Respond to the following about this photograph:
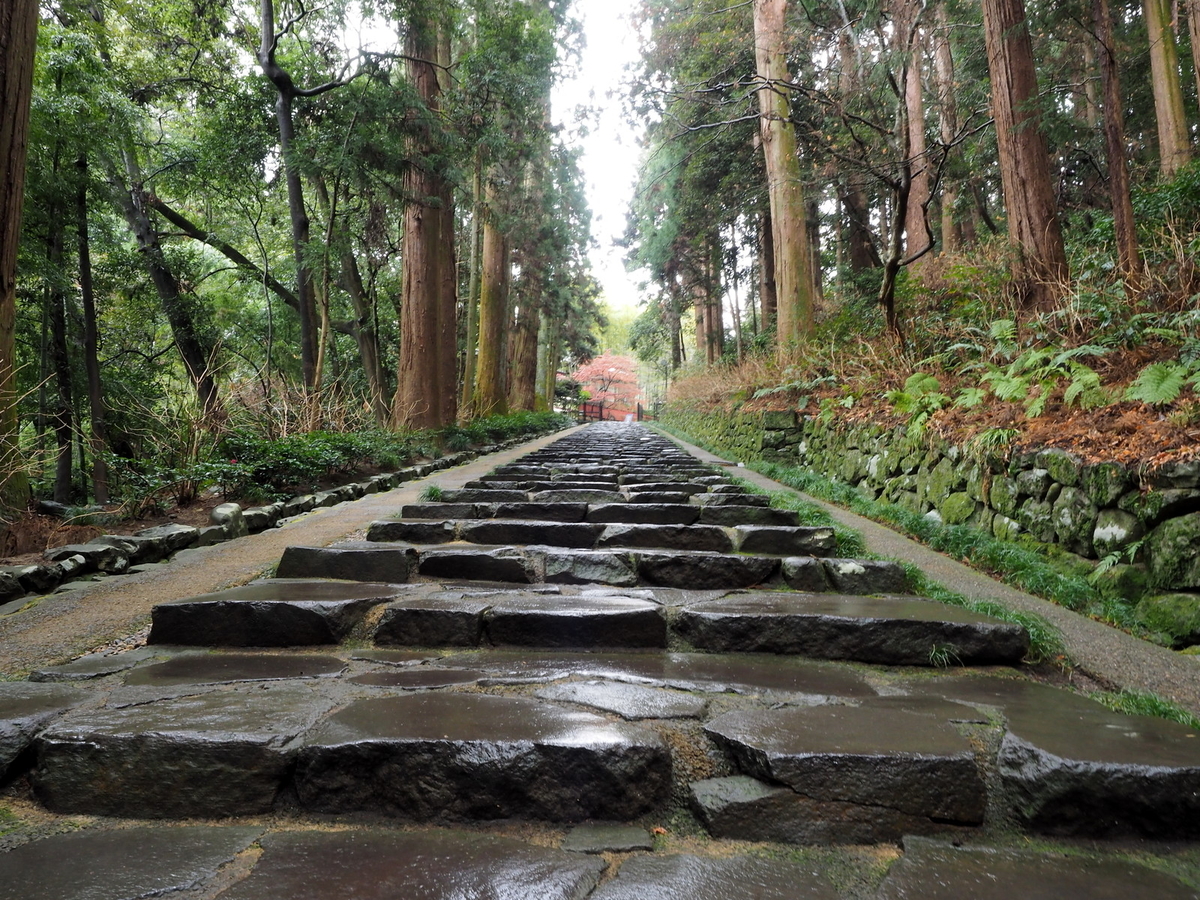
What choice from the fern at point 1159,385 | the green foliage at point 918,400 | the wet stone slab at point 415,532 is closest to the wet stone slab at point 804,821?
the fern at point 1159,385

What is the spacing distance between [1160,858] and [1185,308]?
3836 millimetres

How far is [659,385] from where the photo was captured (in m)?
49.0

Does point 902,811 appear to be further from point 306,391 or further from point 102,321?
point 102,321

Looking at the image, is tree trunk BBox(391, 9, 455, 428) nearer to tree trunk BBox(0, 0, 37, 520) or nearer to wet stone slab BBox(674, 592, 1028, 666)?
tree trunk BBox(0, 0, 37, 520)

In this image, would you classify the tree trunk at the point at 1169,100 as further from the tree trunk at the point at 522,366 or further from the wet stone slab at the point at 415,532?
the tree trunk at the point at 522,366

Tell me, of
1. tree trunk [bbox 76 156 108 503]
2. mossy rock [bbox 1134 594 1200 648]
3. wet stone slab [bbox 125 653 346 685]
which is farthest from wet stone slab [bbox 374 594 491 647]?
tree trunk [bbox 76 156 108 503]

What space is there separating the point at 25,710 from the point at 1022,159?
24.9ft

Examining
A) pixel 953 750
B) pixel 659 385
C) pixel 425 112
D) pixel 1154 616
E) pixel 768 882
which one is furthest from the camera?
pixel 659 385

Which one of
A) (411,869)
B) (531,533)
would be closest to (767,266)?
(531,533)

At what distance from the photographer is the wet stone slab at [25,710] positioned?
158 centimetres

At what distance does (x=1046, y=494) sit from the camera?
3.50 meters

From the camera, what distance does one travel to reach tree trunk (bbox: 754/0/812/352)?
406 inches

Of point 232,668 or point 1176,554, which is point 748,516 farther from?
point 232,668

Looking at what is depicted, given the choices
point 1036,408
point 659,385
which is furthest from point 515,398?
point 659,385
